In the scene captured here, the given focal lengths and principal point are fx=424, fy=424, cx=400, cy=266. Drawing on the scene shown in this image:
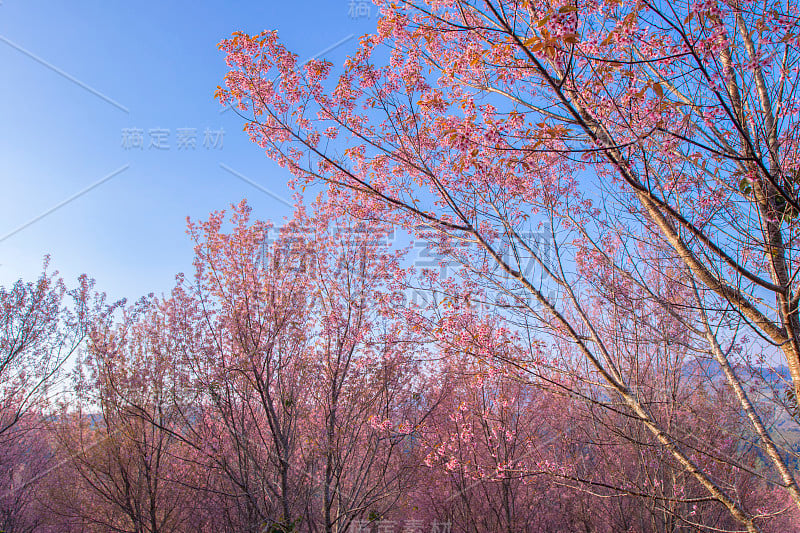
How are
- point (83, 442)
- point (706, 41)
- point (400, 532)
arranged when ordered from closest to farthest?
point (706, 41) < point (83, 442) < point (400, 532)

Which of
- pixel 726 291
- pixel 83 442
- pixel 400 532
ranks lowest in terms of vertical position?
pixel 400 532

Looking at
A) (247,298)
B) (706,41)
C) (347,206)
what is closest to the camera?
(706,41)

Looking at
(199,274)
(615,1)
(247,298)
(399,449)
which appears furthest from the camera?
(399,449)

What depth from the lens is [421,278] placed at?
5656mm

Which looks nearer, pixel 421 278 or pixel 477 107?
pixel 477 107

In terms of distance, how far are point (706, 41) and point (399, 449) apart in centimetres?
777

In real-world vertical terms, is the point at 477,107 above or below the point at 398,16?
below

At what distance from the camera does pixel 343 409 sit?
6.55 meters

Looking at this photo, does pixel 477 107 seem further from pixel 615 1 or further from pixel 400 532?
pixel 400 532

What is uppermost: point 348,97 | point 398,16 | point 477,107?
point 398,16

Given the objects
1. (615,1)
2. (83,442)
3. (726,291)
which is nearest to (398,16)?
(615,1)

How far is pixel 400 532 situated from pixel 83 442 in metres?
8.04

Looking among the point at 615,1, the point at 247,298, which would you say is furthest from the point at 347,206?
the point at 615,1

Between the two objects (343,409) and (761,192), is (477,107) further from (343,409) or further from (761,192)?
(343,409)
